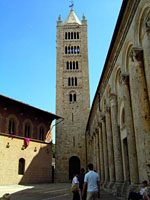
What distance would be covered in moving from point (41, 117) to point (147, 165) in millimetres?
24673

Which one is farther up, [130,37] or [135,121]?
[130,37]

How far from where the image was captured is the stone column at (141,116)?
9793 millimetres

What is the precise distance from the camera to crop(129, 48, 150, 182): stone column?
979cm

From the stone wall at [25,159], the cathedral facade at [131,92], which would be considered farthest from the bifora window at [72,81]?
the cathedral facade at [131,92]

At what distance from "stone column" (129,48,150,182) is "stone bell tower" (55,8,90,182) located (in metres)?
27.2

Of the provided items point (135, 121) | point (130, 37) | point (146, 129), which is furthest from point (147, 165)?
point (130, 37)

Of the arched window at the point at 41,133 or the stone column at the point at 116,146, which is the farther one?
the arched window at the point at 41,133

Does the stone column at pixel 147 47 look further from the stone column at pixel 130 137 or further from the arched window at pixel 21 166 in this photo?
the arched window at pixel 21 166

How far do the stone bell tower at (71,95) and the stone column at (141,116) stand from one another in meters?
27.2

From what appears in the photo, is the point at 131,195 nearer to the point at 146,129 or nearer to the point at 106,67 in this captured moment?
the point at 146,129

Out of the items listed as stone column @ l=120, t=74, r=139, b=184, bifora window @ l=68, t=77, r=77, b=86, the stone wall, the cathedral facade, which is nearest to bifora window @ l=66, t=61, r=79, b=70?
bifora window @ l=68, t=77, r=77, b=86

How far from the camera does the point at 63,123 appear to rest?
3909 centimetres

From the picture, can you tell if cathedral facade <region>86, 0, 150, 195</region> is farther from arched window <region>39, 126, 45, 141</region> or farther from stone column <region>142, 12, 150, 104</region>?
arched window <region>39, 126, 45, 141</region>

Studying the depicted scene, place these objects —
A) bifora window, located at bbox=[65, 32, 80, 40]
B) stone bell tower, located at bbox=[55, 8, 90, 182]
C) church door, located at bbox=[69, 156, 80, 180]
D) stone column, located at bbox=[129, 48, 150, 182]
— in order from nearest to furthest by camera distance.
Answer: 1. stone column, located at bbox=[129, 48, 150, 182]
2. church door, located at bbox=[69, 156, 80, 180]
3. stone bell tower, located at bbox=[55, 8, 90, 182]
4. bifora window, located at bbox=[65, 32, 80, 40]
